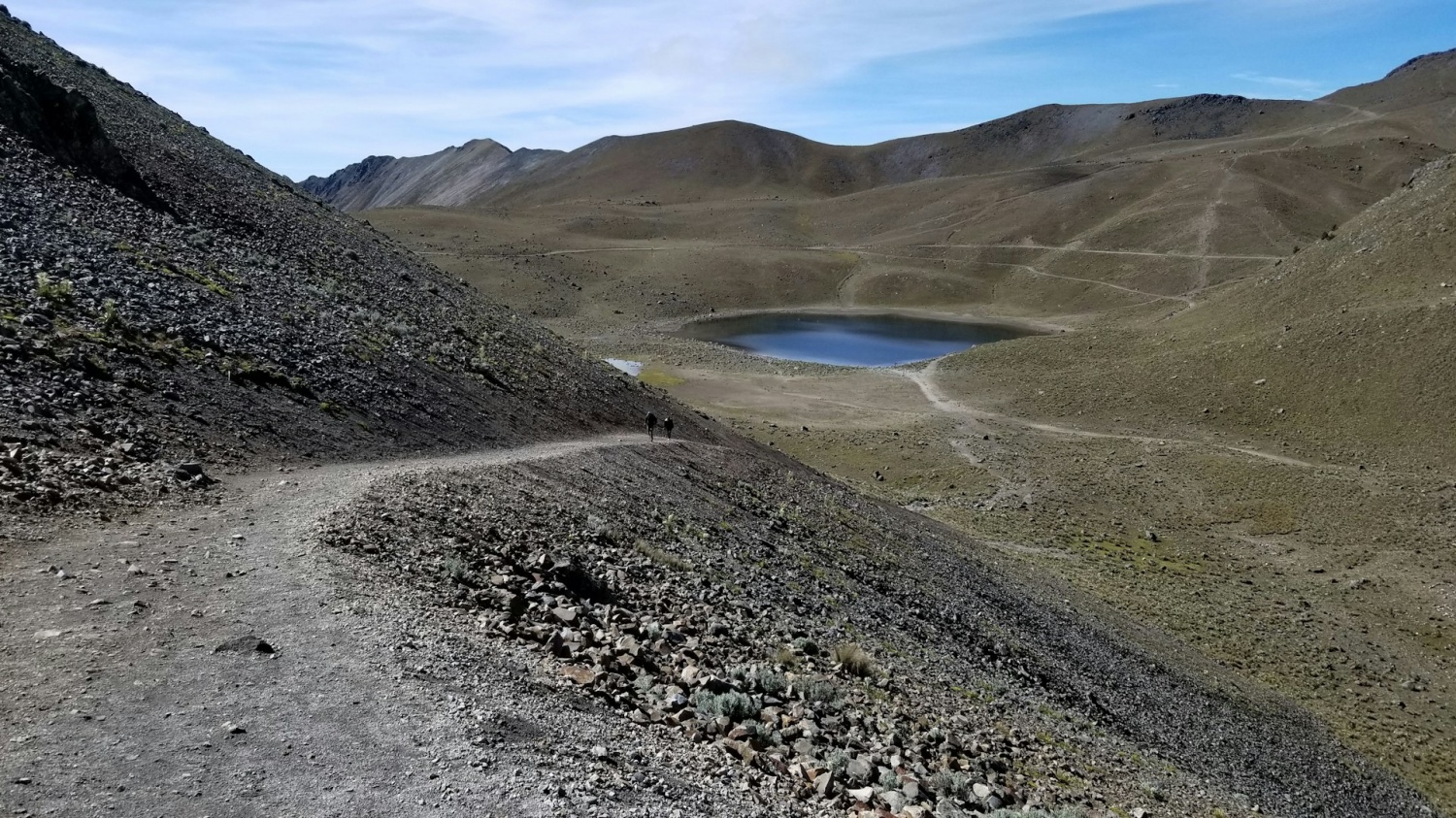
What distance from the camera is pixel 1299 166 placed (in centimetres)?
11744

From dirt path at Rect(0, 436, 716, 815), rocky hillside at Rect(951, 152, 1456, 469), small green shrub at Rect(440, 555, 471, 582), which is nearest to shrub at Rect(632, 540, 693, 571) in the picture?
small green shrub at Rect(440, 555, 471, 582)

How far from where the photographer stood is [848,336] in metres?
92.7

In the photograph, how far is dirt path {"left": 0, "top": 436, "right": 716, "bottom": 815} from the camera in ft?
18.9

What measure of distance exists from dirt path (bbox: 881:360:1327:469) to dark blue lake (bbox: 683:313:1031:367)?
11.8 m

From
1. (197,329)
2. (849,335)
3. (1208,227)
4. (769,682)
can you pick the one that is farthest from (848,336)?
(769,682)

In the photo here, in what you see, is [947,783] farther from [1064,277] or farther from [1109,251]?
[1109,251]

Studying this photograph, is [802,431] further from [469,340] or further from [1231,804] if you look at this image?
[1231,804]

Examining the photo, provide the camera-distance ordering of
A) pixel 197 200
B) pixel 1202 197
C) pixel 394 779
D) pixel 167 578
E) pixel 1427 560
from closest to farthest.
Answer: pixel 394 779, pixel 167 578, pixel 197 200, pixel 1427 560, pixel 1202 197

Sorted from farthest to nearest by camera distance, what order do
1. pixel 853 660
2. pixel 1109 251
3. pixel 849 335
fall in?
pixel 1109 251
pixel 849 335
pixel 853 660

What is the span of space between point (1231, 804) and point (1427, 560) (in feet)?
77.5

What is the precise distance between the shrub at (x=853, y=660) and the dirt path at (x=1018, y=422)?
1413 inches

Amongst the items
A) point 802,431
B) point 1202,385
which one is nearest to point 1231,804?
point 802,431

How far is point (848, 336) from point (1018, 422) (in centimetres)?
4448

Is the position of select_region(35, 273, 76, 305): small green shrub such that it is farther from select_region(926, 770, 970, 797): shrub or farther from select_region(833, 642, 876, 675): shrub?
select_region(926, 770, 970, 797): shrub
